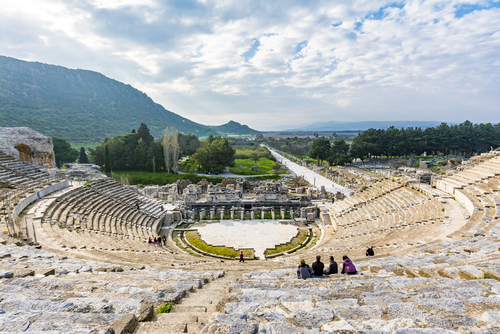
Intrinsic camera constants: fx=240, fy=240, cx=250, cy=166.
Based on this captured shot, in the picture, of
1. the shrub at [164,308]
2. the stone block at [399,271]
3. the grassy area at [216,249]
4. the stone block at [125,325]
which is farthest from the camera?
the grassy area at [216,249]

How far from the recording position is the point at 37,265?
23.0 feet

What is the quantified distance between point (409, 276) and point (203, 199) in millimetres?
24667

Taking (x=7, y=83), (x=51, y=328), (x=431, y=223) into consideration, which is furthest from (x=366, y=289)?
(x=7, y=83)

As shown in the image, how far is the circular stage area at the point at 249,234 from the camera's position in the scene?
→ 20203mm

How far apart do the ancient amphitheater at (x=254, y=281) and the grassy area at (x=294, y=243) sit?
0.86 metres

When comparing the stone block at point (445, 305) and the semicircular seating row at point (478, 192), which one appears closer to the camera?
the stone block at point (445, 305)

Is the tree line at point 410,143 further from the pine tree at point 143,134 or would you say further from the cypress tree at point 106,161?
the cypress tree at point 106,161

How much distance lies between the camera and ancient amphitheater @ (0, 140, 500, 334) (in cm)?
352

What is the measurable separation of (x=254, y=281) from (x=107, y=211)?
57.1ft

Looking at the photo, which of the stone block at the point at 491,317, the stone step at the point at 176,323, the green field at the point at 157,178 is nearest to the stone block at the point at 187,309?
the stone step at the point at 176,323

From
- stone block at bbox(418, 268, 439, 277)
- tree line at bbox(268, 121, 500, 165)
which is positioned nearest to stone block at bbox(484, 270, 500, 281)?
stone block at bbox(418, 268, 439, 277)

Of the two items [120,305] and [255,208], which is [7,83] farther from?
[120,305]

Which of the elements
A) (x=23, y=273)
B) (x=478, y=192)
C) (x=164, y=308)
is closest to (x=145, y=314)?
(x=164, y=308)

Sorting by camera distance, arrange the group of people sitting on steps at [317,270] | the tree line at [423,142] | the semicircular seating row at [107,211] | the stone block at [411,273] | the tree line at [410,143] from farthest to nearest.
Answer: the tree line at [423,142] → the tree line at [410,143] → the semicircular seating row at [107,211] → the group of people sitting on steps at [317,270] → the stone block at [411,273]
